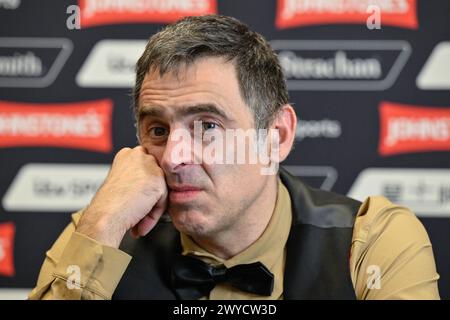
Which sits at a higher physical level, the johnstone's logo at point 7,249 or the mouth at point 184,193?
the mouth at point 184,193

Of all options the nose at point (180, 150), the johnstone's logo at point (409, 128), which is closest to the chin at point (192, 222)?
the nose at point (180, 150)

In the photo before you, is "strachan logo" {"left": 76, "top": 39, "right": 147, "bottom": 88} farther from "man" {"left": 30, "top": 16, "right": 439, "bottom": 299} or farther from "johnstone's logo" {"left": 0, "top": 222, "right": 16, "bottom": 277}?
"man" {"left": 30, "top": 16, "right": 439, "bottom": 299}

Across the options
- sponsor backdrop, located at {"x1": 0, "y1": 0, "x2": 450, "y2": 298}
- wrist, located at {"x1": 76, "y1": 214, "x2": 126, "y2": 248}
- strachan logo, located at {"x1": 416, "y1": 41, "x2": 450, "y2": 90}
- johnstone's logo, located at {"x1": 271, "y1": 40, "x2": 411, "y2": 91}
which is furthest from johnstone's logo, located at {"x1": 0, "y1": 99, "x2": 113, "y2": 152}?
strachan logo, located at {"x1": 416, "y1": 41, "x2": 450, "y2": 90}

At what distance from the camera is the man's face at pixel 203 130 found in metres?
1.52

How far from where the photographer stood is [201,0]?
2463 mm

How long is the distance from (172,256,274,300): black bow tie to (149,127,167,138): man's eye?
0.30 m

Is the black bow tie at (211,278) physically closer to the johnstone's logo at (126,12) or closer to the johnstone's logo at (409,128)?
the johnstone's logo at (409,128)

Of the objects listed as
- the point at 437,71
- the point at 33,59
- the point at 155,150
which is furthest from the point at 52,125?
the point at 437,71

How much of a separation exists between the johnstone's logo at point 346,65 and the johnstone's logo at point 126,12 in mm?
435

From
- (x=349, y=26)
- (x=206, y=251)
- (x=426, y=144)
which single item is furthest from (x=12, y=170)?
(x=426, y=144)

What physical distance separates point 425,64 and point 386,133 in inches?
11.4

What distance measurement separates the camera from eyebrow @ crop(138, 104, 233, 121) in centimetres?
152

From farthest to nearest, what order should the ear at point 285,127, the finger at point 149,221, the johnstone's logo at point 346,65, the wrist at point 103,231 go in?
the johnstone's logo at point 346,65, the ear at point 285,127, the finger at point 149,221, the wrist at point 103,231
